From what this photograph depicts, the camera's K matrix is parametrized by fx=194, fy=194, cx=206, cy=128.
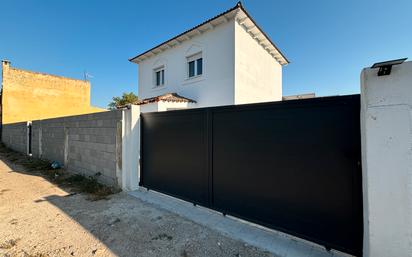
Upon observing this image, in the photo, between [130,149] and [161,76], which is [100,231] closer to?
[130,149]

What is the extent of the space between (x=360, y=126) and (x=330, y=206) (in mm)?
1094

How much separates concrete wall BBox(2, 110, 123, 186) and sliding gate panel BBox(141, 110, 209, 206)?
2.51 ft

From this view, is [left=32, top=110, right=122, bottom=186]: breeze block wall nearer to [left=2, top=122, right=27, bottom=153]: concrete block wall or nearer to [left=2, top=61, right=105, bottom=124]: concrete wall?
[left=2, top=122, right=27, bottom=153]: concrete block wall

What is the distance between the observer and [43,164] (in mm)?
7938

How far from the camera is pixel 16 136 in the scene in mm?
12664

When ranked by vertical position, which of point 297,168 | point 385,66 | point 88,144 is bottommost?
point 297,168

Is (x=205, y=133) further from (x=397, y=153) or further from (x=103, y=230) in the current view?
(x=397, y=153)

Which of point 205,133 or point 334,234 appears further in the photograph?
point 205,133

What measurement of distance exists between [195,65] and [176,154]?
724cm

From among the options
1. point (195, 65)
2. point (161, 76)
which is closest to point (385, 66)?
point (195, 65)

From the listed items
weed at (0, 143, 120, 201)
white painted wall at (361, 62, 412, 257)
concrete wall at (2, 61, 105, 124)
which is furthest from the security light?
concrete wall at (2, 61, 105, 124)

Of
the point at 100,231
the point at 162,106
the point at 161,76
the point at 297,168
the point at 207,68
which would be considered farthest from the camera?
the point at 161,76

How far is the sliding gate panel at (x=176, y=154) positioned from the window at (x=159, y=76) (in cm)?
781

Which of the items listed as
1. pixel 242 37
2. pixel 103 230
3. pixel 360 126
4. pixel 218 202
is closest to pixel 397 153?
pixel 360 126
